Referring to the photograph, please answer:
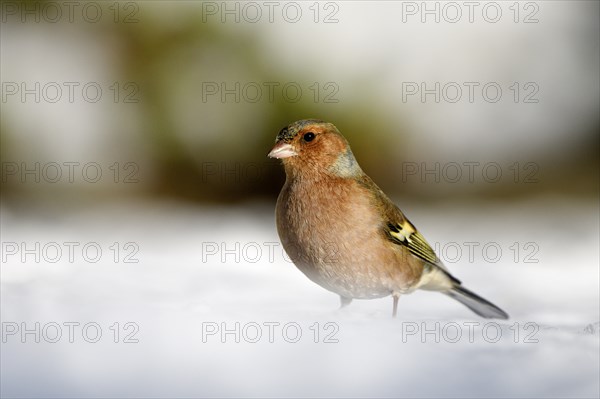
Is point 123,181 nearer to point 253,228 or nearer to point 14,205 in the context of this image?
point 14,205

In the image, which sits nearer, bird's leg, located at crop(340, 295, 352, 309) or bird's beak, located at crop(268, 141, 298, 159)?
bird's beak, located at crop(268, 141, 298, 159)

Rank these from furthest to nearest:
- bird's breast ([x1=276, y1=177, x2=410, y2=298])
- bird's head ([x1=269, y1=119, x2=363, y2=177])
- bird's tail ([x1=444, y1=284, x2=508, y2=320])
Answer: bird's tail ([x1=444, y1=284, x2=508, y2=320])
bird's head ([x1=269, y1=119, x2=363, y2=177])
bird's breast ([x1=276, y1=177, x2=410, y2=298])

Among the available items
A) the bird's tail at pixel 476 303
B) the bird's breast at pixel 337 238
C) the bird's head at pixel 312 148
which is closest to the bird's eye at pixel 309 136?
the bird's head at pixel 312 148

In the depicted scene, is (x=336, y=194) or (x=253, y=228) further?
(x=253, y=228)

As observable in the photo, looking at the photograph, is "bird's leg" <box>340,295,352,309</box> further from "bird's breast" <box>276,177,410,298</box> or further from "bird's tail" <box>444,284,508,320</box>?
"bird's tail" <box>444,284,508,320</box>

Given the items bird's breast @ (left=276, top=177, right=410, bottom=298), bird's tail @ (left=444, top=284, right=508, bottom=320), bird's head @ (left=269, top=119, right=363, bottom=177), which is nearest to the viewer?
bird's breast @ (left=276, top=177, right=410, bottom=298)

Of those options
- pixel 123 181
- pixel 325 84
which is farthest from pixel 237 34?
pixel 123 181

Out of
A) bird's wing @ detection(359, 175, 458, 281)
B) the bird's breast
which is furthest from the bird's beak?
bird's wing @ detection(359, 175, 458, 281)
